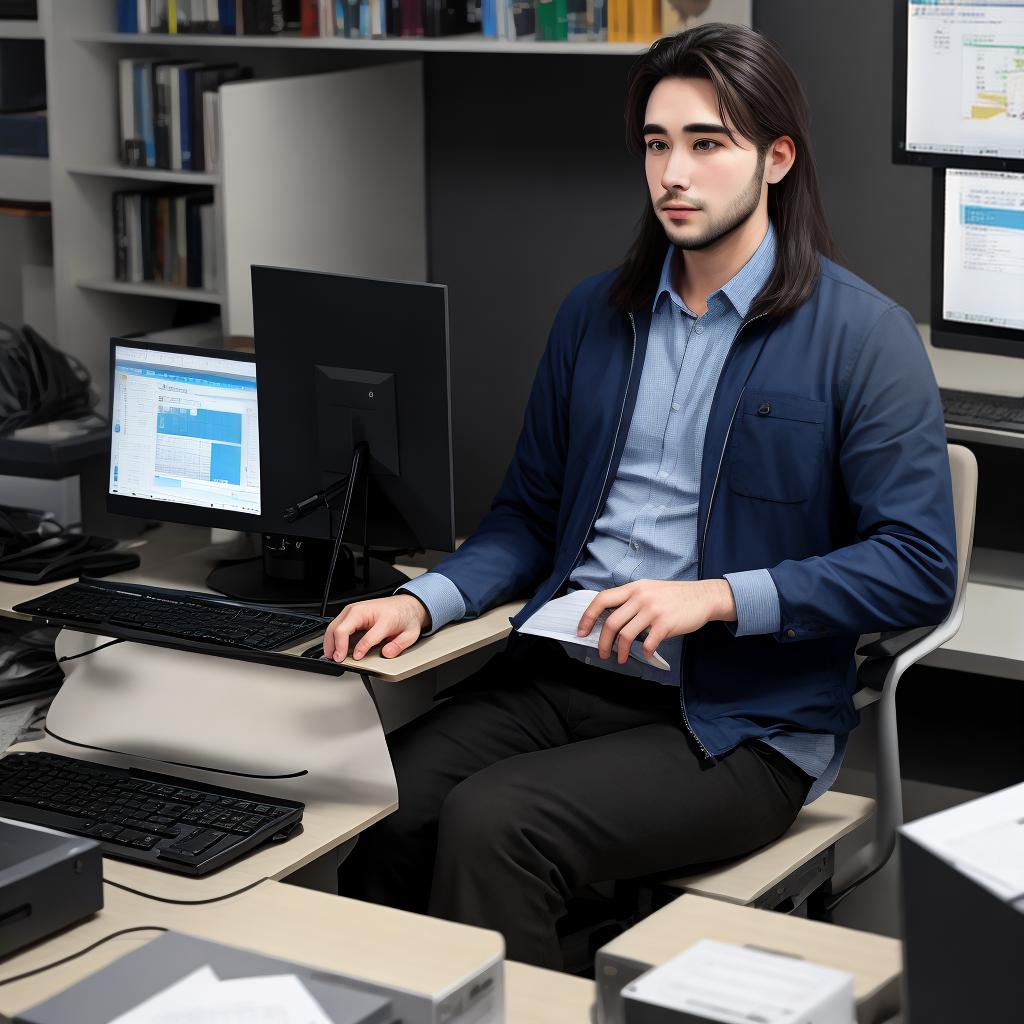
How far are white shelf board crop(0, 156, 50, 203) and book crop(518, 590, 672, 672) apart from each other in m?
2.47

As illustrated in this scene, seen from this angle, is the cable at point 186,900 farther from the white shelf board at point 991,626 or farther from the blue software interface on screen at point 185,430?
the white shelf board at point 991,626

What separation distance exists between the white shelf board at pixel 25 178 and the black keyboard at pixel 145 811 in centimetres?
242

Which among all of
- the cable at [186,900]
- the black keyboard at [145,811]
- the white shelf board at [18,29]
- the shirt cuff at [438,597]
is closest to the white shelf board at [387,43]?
the white shelf board at [18,29]

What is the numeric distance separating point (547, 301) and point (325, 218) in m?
0.60

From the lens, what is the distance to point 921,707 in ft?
11.1

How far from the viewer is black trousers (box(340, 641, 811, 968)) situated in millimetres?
2012

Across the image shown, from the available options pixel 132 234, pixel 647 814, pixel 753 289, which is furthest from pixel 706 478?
pixel 132 234

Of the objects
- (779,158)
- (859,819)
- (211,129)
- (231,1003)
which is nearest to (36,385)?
(211,129)

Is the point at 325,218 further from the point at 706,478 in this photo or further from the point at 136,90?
the point at 706,478

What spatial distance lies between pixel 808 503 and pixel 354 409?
0.66m

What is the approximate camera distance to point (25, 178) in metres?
4.14

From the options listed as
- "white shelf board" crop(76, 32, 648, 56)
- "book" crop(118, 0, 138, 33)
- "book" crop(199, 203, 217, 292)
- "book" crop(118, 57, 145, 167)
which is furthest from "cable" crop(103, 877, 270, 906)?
"book" crop(118, 0, 138, 33)

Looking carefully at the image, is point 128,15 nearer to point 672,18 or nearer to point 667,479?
point 672,18

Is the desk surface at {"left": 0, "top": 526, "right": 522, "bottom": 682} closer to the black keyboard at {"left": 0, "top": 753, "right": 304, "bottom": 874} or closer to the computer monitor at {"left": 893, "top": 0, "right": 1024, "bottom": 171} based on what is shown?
the black keyboard at {"left": 0, "top": 753, "right": 304, "bottom": 874}
